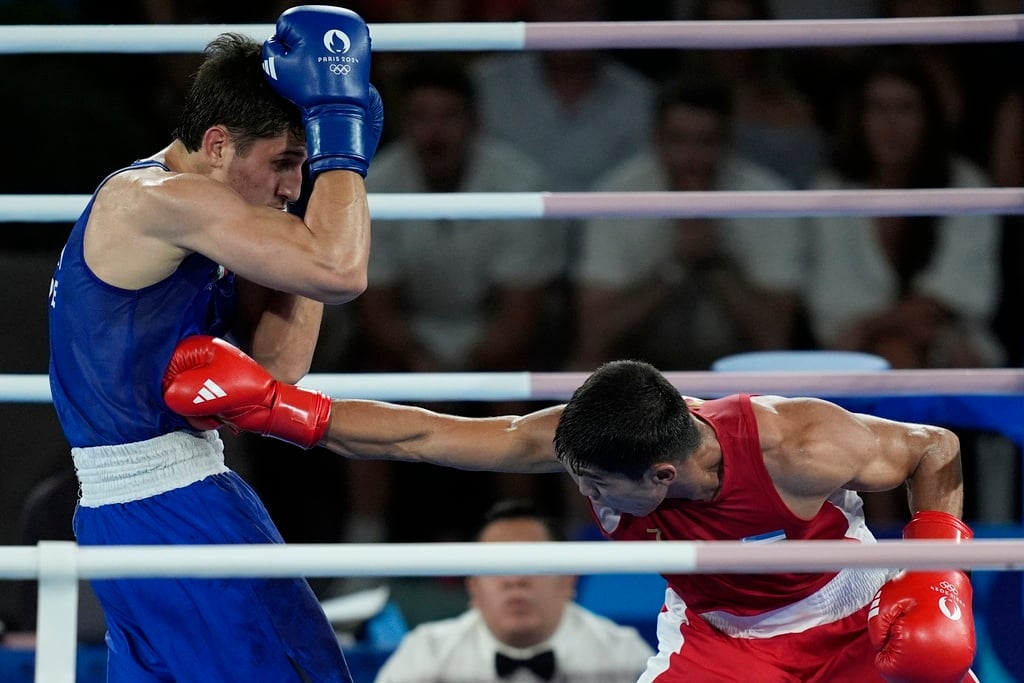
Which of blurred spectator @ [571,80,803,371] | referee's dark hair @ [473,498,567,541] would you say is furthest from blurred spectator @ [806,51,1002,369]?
referee's dark hair @ [473,498,567,541]

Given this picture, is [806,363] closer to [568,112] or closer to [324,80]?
[568,112]

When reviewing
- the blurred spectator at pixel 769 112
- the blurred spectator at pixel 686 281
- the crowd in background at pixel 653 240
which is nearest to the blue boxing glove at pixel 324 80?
the crowd in background at pixel 653 240

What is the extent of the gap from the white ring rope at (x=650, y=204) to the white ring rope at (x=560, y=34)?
28 cm

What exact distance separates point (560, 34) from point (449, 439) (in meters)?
0.79

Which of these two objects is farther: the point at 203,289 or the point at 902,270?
the point at 902,270

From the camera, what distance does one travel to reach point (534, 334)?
4.26 metres

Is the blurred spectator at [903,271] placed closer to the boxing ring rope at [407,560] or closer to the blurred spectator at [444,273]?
the blurred spectator at [444,273]

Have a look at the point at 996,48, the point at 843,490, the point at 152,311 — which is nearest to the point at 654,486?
the point at 843,490

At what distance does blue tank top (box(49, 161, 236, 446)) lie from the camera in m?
2.10

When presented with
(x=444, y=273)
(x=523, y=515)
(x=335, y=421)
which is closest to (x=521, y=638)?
(x=523, y=515)

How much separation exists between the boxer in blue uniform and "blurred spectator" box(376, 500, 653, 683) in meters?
1.38

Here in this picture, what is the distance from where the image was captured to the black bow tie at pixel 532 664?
3604mm

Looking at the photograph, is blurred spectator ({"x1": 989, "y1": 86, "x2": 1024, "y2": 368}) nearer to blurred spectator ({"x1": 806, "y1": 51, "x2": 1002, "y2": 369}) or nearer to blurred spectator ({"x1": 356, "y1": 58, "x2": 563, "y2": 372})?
blurred spectator ({"x1": 806, "y1": 51, "x2": 1002, "y2": 369})

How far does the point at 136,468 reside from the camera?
7.04 feet
